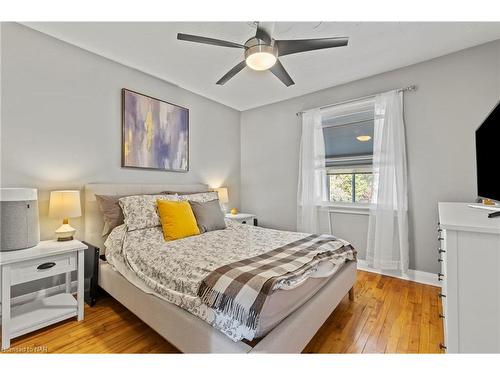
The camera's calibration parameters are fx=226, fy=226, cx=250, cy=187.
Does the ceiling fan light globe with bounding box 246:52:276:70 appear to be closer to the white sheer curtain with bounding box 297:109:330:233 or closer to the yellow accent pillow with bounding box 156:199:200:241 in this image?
the yellow accent pillow with bounding box 156:199:200:241

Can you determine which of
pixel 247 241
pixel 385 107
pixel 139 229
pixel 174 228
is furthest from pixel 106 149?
pixel 385 107

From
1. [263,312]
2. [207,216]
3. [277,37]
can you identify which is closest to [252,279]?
[263,312]

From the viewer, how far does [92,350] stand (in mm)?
1542

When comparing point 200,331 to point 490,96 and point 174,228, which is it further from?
point 490,96

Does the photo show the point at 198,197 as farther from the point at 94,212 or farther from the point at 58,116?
the point at 58,116

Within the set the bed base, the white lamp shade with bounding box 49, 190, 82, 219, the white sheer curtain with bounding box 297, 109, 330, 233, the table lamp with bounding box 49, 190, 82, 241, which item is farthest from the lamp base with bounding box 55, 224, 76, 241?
the white sheer curtain with bounding box 297, 109, 330, 233

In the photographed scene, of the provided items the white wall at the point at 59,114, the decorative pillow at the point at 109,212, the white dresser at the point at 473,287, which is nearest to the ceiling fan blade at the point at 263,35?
the white dresser at the point at 473,287

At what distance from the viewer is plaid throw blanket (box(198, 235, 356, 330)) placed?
1.12 m

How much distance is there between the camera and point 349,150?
3285 millimetres

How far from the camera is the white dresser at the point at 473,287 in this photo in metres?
0.85

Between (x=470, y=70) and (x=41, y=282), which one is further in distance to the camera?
(x=470, y=70)

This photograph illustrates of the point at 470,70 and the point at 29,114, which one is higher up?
the point at 470,70

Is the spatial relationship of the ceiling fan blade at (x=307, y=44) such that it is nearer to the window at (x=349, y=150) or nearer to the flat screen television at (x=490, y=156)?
the flat screen television at (x=490, y=156)
